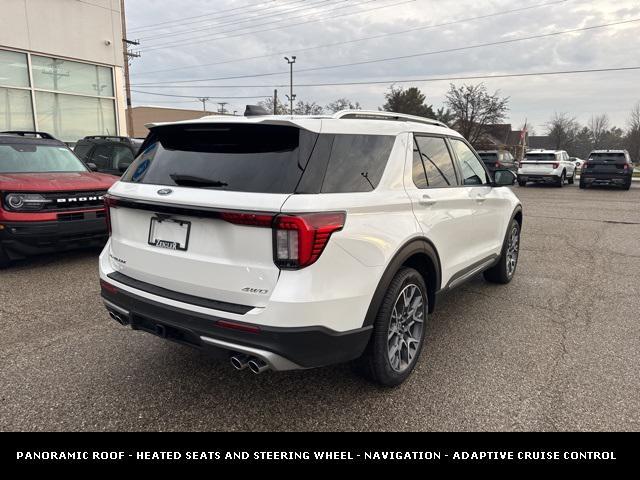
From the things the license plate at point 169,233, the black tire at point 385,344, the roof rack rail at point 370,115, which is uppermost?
the roof rack rail at point 370,115

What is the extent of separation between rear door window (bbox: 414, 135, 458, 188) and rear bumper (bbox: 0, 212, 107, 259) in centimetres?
442

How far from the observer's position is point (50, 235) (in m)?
5.53

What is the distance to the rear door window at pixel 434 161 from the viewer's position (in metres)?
3.32

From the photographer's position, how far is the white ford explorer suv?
228 centimetres

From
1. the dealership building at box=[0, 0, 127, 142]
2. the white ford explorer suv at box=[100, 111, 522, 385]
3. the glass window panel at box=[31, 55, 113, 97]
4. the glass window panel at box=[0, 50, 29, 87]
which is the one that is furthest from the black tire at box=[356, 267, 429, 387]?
the glass window panel at box=[31, 55, 113, 97]

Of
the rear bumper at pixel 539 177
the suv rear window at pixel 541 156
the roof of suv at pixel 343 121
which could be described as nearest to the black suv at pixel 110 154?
the roof of suv at pixel 343 121

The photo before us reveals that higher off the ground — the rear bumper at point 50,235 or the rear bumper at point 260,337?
the rear bumper at point 260,337

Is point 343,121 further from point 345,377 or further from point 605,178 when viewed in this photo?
point 605,178

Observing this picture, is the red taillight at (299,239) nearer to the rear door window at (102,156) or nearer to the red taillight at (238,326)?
the red taillight at (238,326)

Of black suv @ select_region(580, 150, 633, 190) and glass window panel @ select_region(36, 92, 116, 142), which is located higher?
glass window panel @ select_region(36, 92, 116, 142)

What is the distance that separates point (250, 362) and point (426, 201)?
1672 millimetres

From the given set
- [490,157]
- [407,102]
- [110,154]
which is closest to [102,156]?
[110,154]

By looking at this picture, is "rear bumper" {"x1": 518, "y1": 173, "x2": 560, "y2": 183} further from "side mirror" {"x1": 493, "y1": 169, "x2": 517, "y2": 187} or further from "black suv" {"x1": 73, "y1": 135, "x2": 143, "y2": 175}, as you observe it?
"side mirror" {"x1": 493, "y1": 169, "x2": 517, "y2": 187}
